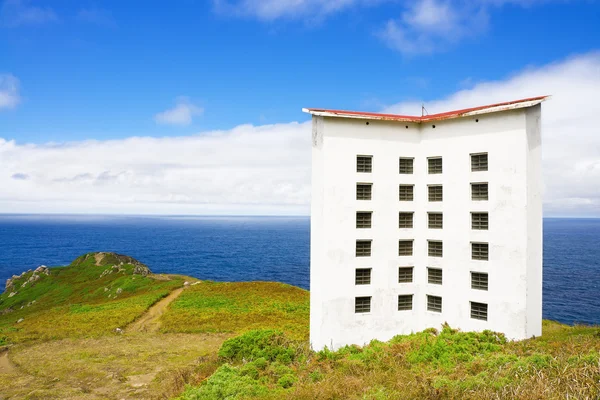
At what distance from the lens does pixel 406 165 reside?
31.3 metres

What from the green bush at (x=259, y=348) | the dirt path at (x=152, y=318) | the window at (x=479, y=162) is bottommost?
the dirt path at (x=152, y=318)

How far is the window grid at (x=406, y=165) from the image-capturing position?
3116 centimetres

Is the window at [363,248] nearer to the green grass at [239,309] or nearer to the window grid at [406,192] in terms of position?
the window grid at [406,192]

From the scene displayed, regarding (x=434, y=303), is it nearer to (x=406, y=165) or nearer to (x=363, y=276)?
(x=363, y=276)

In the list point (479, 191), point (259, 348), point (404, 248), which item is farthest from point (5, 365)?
point (479, 191)

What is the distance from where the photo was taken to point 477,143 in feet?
93.6

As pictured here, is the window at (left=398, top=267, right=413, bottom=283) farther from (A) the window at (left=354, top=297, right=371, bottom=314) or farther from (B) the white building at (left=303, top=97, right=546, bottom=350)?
(A) the window at (left=354, top=297, right=371, bottom=314)

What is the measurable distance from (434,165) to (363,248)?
29.4 feet

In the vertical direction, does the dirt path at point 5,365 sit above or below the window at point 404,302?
below

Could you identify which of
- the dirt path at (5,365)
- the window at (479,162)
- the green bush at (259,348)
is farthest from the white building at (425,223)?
the dirt path at (5,365)

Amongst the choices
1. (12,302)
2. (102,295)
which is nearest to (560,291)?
(102,295)

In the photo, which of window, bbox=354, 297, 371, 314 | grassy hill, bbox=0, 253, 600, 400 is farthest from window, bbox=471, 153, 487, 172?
window, bbox=354, 297, 371, 314

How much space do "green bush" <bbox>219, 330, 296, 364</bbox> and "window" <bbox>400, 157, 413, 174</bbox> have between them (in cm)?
1610

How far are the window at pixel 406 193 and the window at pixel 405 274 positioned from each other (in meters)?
5.66
